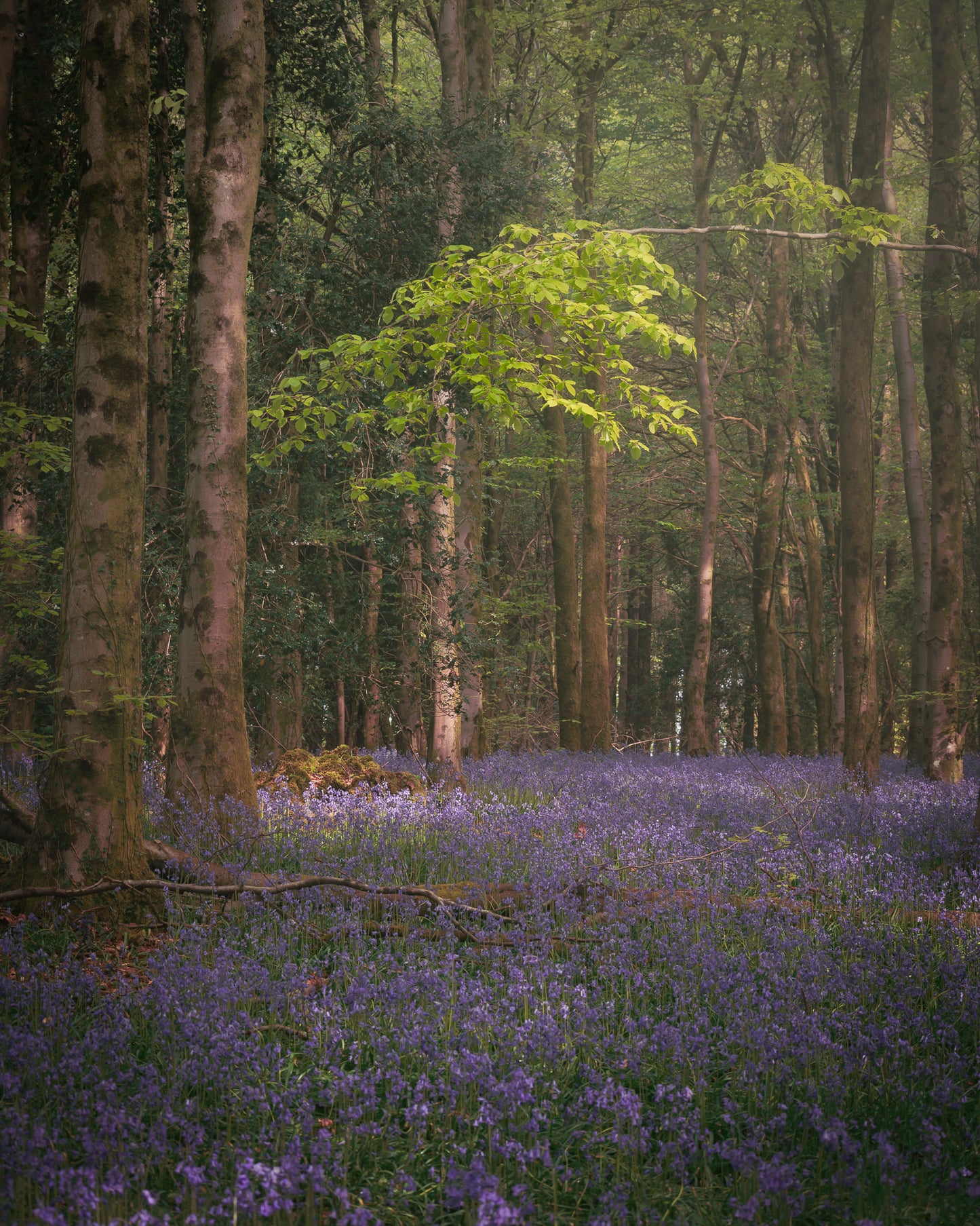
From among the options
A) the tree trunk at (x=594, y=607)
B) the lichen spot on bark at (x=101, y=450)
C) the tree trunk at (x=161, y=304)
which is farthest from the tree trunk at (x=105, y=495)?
the tree trunk at (x=594, y=607)

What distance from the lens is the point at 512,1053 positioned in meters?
Answer: 3.74

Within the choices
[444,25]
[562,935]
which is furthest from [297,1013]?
[444,25]

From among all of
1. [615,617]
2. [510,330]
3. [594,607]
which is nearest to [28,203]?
[510,330]

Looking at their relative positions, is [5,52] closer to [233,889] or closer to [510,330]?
[510,330]

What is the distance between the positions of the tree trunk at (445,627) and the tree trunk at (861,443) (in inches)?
197

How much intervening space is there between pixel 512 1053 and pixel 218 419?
553cm

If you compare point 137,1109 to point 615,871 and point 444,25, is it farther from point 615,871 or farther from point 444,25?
point 444,25

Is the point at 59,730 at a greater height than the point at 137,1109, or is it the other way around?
the point at 59,730

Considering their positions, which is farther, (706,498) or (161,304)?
(706,498)

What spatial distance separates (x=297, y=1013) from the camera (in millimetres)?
3980

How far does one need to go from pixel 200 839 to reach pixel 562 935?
2.88 m

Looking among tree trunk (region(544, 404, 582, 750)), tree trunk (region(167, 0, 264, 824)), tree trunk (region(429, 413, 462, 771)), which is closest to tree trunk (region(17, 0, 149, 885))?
tree trunk (region(167, 0, 264, 824))

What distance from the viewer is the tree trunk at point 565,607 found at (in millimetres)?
17516

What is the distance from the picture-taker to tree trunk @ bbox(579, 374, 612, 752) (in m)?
16.7
